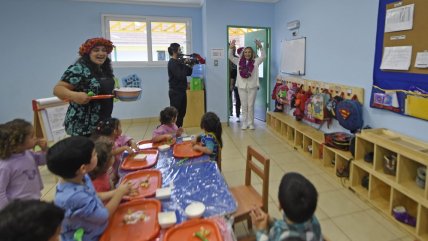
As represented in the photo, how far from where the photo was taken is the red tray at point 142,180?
136 centimetres

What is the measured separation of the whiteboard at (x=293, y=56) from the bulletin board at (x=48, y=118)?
3.38 metres

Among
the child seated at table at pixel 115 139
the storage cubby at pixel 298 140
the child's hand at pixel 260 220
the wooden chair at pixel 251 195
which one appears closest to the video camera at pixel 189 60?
the storage cubby at pixel 298 140

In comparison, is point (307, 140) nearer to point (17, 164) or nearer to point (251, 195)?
point (251, 195)

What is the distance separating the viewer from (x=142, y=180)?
1525mm

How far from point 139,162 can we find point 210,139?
21.7 inches

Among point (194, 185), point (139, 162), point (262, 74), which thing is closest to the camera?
Answer: point (194, 185)

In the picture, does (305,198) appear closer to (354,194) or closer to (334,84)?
(354,194)

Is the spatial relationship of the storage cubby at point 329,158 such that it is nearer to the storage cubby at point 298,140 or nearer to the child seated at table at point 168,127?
the storage cubby at point 298,140

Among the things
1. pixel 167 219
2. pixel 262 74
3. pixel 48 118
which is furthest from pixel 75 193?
pixel 262 74

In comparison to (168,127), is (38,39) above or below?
above

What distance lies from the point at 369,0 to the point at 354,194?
78.2 inches

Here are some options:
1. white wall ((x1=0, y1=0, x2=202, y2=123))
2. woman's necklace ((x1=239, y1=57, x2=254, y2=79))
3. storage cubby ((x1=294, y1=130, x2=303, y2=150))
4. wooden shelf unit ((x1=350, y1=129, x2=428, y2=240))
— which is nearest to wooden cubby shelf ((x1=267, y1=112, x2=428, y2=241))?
wooden shelf unit ((x1=350, y1=129, x2=428, y2=240))

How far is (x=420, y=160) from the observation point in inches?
73.4

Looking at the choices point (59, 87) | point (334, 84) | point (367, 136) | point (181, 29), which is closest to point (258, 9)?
point (181, 29)
